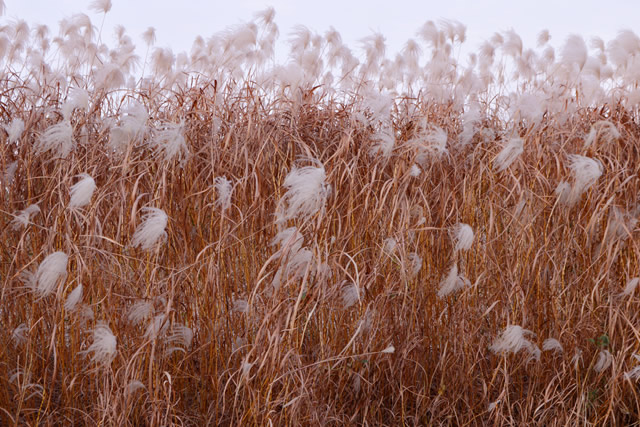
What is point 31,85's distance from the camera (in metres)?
2.75

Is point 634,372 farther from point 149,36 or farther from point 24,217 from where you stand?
point 149,36

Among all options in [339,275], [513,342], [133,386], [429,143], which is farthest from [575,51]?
[133,386]

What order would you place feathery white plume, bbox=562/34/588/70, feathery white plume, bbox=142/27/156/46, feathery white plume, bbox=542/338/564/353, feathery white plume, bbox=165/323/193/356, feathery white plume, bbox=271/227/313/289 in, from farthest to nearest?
feathery white plume, bbox=142/27/156/46 → feathery white plume, bbox=562/34/588/70 → feathery white plume, bbox=542/338/564/353 → feathery white plume, bbox=165/323/193/356 → feathery white plume, bbox=271/227/313/289

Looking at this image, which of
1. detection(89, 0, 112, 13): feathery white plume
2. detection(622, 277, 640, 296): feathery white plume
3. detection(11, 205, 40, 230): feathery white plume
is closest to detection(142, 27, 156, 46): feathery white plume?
detection(89, 0, 112, 13): feathery white plume

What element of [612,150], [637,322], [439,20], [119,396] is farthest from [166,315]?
[439,20]

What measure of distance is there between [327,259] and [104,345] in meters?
0.68

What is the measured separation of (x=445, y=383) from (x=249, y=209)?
960 mm

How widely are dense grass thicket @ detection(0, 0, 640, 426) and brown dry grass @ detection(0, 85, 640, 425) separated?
13 mm

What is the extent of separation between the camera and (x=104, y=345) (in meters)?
1.88

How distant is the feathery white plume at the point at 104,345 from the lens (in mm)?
1850

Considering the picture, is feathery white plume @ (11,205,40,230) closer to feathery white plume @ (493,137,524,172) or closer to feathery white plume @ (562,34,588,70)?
feathery white plume @ (493,137,524,172)

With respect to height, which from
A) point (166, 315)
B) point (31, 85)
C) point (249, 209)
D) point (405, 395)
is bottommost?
point (405, 395)

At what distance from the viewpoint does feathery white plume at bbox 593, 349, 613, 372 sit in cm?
238

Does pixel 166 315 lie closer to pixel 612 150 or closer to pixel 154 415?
pixel 154 415
